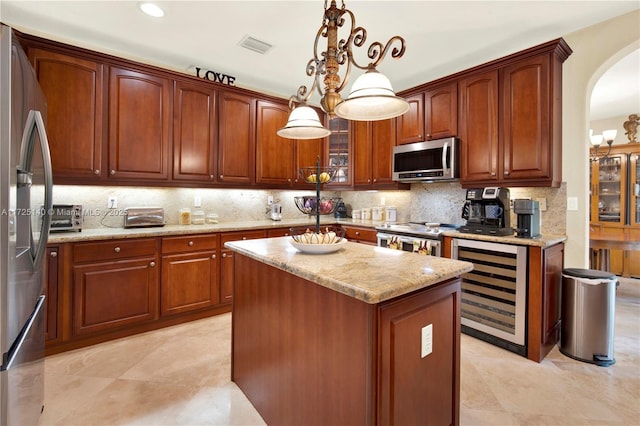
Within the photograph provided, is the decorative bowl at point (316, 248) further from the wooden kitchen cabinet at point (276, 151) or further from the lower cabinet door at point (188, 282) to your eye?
the wooden kitchen cabinet at point (276, 151)

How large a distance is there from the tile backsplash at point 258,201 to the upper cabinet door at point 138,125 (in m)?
0.36

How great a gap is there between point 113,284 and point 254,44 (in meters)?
2.53

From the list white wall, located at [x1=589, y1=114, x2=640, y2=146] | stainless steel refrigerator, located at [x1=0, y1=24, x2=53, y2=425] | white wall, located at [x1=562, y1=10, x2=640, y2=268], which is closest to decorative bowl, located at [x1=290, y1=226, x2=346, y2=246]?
stainless steel refrigerator, located at [x1=0, y1=24, x2=53, y2=425]

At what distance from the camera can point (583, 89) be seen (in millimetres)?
2639

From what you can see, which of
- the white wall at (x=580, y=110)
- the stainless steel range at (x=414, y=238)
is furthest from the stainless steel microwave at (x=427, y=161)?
the white wall at (x=580, y=110)

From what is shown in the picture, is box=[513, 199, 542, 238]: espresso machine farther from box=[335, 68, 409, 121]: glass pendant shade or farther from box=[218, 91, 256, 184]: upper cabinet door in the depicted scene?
box=[218, 91, 256, 184]: upper cabinet door

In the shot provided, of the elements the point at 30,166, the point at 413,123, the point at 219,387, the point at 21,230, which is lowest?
the point at 219,387

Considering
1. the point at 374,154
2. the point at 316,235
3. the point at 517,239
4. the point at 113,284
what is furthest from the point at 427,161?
the point at 113,284

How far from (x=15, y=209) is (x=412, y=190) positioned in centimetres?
374

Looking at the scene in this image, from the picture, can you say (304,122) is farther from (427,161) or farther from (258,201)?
(258,201)

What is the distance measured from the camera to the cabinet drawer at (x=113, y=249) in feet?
8.21

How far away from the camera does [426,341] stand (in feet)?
4.32

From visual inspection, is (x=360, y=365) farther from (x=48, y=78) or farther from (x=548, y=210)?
(x=48, y=78)

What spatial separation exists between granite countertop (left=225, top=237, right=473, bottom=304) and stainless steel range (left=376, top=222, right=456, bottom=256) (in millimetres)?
1364
